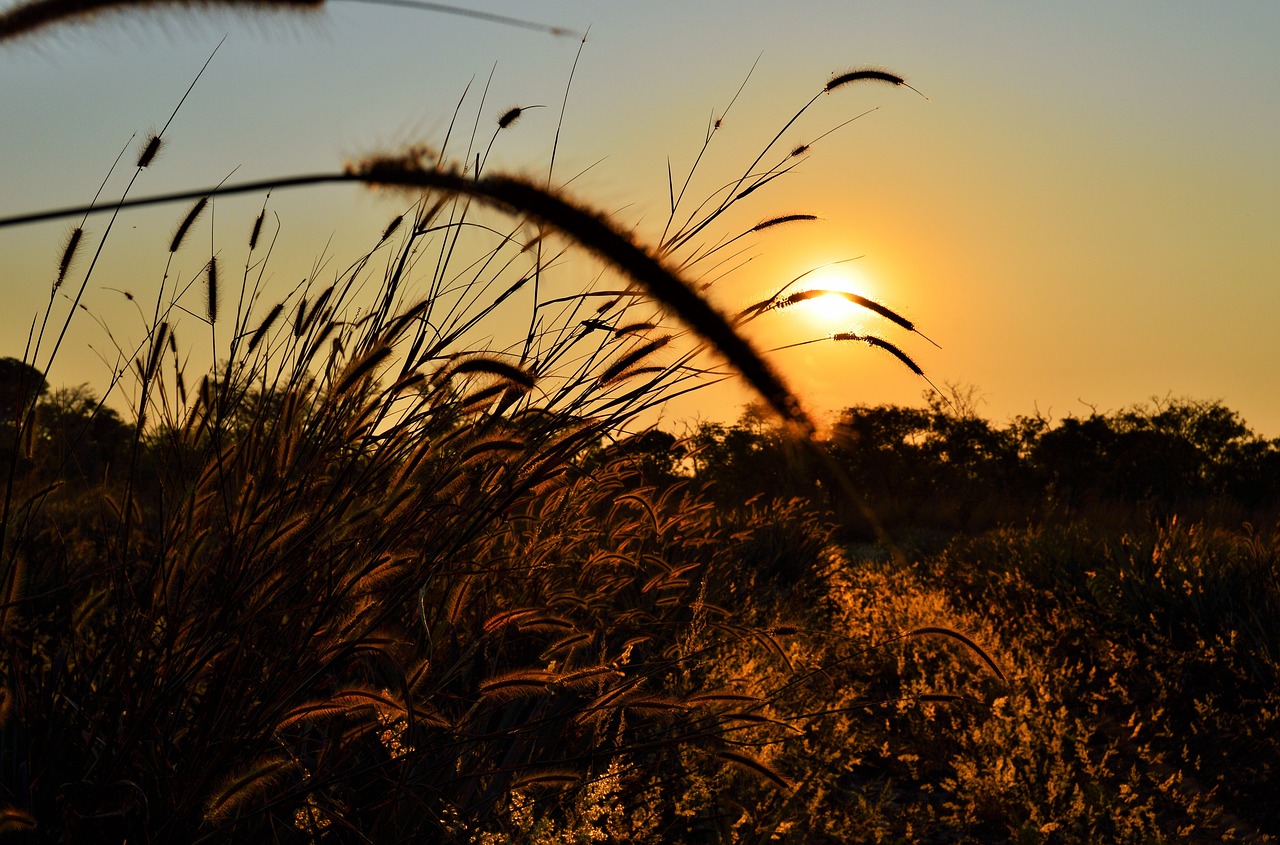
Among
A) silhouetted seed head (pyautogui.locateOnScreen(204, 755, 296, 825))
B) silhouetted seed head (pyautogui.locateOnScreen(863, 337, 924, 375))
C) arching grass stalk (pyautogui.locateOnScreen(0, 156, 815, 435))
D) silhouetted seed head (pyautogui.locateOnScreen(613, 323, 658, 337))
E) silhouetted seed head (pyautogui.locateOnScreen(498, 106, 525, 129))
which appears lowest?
silhouetted seed head (pyautogui.locateOnScreen(204, 755, 296, 825))

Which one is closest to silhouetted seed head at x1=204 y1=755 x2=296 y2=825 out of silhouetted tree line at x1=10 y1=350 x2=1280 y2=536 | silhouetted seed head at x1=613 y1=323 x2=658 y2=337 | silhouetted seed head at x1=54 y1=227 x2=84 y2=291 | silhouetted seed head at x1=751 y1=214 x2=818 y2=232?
silhouetted seed head at x1=54 y1=227 x2=84 y2=291

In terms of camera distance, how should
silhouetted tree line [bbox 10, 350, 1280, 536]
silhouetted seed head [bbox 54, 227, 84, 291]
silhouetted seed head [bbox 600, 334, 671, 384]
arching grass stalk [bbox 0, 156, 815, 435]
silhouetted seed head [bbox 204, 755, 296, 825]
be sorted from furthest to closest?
silhouetted tree line [bbox 10, 350, 1280, 536] → silhouetted seed head [bbox 600, 334, 671, 384] → silhouetted seed head [bbox 54, 227, 84, 291] → silhouetted seed head [bbox 204, 755, 296, 825] → arching grass stalk [bbox 0, 156, 815, 435]

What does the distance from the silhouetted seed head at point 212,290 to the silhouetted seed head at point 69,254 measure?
1.29ft

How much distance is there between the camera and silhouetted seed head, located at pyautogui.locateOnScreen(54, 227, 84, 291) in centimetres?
173

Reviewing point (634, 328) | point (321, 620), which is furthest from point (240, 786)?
point (634, 328)

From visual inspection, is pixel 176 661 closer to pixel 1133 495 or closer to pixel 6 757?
pixel 6 757

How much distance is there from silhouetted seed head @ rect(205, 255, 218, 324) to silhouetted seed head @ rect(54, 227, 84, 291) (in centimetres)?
39

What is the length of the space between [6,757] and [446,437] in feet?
3.67

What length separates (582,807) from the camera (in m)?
2.29

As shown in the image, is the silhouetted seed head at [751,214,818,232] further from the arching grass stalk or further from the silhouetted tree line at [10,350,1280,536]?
the silhouetted tree line at [10,350,1280,536]

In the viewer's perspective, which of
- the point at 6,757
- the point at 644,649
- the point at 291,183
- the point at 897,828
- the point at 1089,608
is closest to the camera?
the point at 291,183

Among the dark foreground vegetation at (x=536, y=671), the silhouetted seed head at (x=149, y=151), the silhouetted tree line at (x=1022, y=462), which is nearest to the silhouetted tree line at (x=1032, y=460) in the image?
the silhouetted tree line at (x=1022, y=462)

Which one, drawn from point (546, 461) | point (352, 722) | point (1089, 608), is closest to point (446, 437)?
point (546, 461)

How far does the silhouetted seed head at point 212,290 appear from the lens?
2211 millimetres
